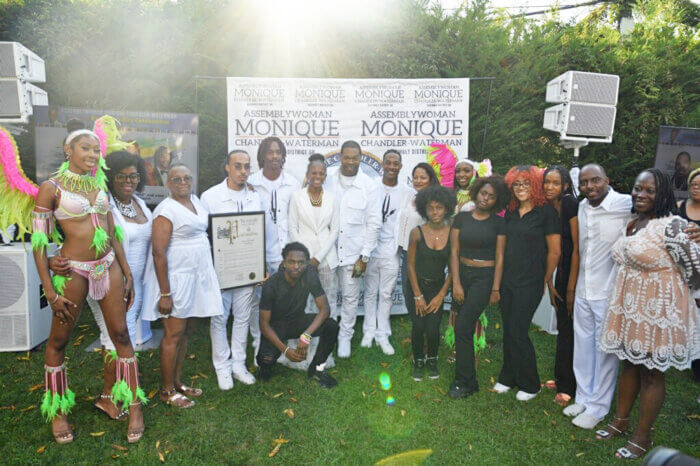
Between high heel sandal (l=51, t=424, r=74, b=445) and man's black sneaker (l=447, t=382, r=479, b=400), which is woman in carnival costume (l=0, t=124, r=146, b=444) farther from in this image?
man's black sneaker (l=447, t=382, r=479, b=400)

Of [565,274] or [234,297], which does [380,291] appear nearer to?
[234,297]

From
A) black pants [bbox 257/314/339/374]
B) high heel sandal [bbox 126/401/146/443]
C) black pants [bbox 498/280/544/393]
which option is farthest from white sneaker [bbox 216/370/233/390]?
black pants [bbox 498/280/544/393]

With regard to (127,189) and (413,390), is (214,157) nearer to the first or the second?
(127,189)

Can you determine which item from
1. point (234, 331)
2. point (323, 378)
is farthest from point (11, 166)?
point (323, 378)

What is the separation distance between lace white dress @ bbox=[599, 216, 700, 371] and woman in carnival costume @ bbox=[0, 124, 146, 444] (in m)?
3.78

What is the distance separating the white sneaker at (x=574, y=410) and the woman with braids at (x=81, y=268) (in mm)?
3561

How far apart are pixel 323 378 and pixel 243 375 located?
0.78 metres

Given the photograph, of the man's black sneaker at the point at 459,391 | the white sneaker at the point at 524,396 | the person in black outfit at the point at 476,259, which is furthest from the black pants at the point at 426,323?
the white sneaker at the point at 524,396

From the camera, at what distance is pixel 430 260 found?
14.1 ft

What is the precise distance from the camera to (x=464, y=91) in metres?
6.27

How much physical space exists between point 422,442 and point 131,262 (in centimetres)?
286

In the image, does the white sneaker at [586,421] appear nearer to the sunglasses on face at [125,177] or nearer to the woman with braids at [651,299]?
the woman with braids at [651,299]

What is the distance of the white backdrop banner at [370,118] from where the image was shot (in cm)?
616

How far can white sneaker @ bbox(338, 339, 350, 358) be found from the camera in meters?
5.03
